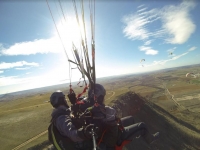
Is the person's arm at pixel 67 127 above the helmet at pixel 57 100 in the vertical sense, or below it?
below

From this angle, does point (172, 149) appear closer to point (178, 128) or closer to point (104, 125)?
point (178, 128)

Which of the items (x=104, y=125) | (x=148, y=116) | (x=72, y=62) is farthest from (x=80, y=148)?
(x=148, y=116)

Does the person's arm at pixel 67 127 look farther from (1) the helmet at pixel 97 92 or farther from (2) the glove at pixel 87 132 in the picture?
(1) the helmet at pixel 97 92

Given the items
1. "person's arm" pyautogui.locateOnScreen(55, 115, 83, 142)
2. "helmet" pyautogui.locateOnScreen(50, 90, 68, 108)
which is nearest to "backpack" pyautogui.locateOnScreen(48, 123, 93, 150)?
"person's arm" pyautogui.locateOnScreen(55, 115, 83, 142)

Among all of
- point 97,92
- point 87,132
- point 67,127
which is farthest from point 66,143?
point 97,92

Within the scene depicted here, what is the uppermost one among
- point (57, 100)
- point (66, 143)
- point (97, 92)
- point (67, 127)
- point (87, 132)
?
point (97, 92)

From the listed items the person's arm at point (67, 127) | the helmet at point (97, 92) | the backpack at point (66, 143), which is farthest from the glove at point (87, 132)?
the helmet at point (97, 92)

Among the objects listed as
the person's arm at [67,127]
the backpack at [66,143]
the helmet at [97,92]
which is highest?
the helmet at [97,92]

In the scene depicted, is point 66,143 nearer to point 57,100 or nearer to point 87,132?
point 57,100

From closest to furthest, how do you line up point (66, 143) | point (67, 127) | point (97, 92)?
point (67, 127)
point (66, 143)
point (97, 92)

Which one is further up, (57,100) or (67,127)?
(57,100)

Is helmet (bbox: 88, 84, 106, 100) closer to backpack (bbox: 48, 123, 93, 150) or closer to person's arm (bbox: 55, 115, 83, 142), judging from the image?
person's arm (bbox: 55, 115, 83, 142)

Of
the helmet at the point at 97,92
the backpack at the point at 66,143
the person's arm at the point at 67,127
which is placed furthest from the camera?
the helmet at the point at 97,92
